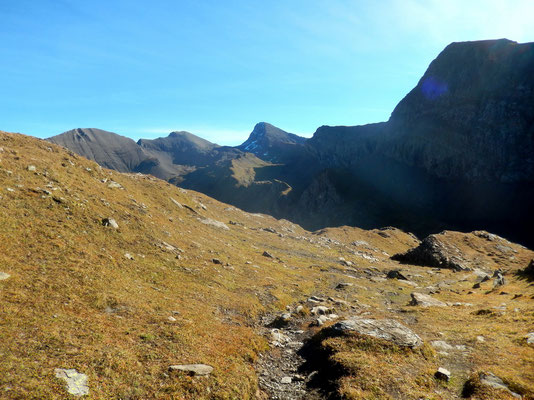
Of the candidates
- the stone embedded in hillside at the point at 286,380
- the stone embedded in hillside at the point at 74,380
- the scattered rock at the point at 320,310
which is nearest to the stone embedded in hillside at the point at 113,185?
the scattered rock at the point at 320,310

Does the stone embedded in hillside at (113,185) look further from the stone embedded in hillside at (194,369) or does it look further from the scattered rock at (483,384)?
the scattered rock at (483,384)

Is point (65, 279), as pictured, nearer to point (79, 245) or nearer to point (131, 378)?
point (79, 245)

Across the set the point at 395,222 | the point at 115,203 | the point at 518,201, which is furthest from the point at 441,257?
the point at 518,201

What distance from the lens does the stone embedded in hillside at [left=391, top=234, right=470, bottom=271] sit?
5603 cm

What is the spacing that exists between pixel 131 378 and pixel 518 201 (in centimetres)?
23704

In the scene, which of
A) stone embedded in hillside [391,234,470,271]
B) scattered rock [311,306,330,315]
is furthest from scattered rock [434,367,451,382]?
stone embedded in hillside [391,234,470,271]

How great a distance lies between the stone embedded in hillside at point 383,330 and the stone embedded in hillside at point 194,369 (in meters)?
8.02

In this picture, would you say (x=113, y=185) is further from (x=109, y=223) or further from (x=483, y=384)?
(x=483, y=384)

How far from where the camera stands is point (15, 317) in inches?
Answer: 436

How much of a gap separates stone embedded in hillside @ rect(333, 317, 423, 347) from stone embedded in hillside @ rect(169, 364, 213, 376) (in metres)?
8.02

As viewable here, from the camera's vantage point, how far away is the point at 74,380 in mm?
9016

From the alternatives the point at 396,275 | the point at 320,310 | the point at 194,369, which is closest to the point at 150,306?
the point at 194,369

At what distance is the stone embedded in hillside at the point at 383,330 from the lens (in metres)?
14.7

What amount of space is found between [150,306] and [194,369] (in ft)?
20.5
